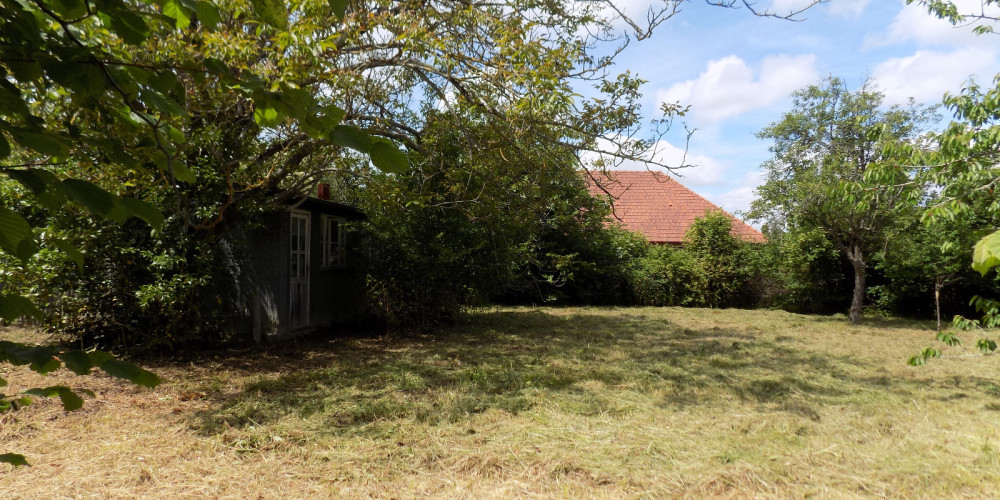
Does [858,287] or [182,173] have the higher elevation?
[182,173]

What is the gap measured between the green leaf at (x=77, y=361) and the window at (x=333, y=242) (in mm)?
9716

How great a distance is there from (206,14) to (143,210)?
16.3 inches

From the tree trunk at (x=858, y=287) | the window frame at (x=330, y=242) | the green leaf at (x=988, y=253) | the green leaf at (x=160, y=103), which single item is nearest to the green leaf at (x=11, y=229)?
the green leaf at (x=160, y=103)

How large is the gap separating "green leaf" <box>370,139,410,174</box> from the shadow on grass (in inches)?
157

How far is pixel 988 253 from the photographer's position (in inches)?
56.7

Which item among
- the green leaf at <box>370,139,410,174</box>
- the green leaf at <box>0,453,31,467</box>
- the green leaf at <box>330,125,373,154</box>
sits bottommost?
the green leaf at <box>0,453,31,467</box>

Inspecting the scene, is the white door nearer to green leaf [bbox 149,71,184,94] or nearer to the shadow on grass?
the shadow on grass

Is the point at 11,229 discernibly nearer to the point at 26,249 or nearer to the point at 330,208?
the point at 26,249

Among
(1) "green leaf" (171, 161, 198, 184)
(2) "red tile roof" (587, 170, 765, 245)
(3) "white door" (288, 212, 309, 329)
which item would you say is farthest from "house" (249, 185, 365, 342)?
(2) "red tile roof" (587, 170, 765, 245)

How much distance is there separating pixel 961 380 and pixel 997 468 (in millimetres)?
3857

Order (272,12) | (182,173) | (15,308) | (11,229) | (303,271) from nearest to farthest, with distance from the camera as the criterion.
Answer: (11,229), (15,308), (272,12), (182,173), (303,271)

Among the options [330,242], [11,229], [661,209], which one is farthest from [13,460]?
[661,209]

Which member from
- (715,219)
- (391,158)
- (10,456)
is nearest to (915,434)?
(391,158)

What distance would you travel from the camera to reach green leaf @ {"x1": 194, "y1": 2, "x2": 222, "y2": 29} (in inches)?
45.5
